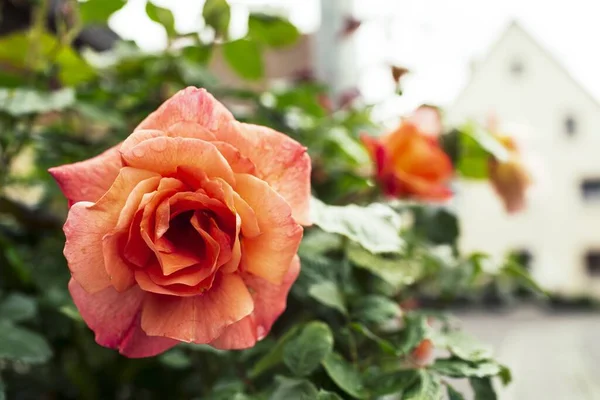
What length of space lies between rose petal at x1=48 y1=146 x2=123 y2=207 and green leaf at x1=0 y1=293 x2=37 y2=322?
17 centimetres

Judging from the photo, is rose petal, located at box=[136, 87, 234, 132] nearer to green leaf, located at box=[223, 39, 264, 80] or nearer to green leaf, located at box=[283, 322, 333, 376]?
green leaf, located at box=[283, 322, 333, 376]

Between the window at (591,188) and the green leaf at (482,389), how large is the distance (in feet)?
20.7

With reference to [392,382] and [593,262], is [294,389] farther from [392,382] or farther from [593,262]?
[593,262]

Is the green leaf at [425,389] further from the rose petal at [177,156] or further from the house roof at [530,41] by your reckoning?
the house roof at [530,41]

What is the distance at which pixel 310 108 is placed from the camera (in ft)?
1.96

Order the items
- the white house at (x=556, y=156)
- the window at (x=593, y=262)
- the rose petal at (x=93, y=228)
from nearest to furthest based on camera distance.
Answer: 1. the rose petal at (x=93, y=228)
2. the white house at (x=556, y=156)
3. the window at (x=593, y=262)

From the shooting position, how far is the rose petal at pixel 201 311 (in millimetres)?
236

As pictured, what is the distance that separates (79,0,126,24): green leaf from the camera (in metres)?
0.52

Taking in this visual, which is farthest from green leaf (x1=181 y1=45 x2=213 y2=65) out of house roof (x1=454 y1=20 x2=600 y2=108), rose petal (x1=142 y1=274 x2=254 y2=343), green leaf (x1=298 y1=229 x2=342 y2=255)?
house roof (x1=454 y1=20 x2=600 y2=108)

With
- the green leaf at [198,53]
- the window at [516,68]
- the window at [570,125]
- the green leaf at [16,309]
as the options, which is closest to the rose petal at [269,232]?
the green leaf at [16,309]

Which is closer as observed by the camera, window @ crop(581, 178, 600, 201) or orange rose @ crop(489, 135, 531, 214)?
orange rose @ crop(489, 135, 531, 214)

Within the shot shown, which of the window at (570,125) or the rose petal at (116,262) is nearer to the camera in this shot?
the rose petal at (116,262)

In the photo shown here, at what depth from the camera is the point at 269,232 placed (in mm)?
245

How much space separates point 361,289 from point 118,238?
0.80 feet
